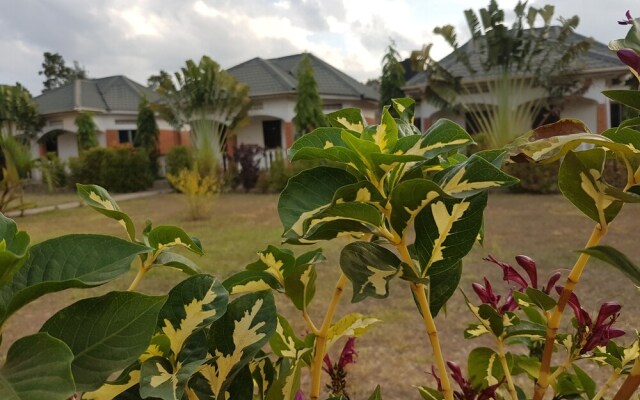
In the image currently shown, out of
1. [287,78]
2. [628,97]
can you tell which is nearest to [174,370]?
[628,97]

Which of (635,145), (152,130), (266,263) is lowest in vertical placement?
(266,263)

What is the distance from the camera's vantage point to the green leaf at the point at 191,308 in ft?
1.69

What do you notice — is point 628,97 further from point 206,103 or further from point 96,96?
point 96,96

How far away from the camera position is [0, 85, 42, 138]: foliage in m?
20.5

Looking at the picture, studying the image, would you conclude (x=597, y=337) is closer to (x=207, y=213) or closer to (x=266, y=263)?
(x=266, y=263)

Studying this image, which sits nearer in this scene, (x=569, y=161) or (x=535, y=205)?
(x=569, y=161)

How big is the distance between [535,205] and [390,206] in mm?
9488

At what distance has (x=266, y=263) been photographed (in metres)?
0.60

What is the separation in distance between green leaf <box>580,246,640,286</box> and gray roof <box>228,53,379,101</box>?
1768cm

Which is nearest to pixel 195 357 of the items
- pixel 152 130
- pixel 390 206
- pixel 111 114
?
pixel 390 206

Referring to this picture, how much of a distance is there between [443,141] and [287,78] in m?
19.6

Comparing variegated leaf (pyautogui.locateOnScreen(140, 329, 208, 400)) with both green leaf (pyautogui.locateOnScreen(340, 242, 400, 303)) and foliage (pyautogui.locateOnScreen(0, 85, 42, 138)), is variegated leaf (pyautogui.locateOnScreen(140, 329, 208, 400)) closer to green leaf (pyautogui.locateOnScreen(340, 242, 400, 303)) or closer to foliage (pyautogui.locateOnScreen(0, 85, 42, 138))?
green leaf (pyautogui.locateOnScreen(340, 242, 400, 303))

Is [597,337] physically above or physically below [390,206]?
below

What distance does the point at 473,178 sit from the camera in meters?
0.47
